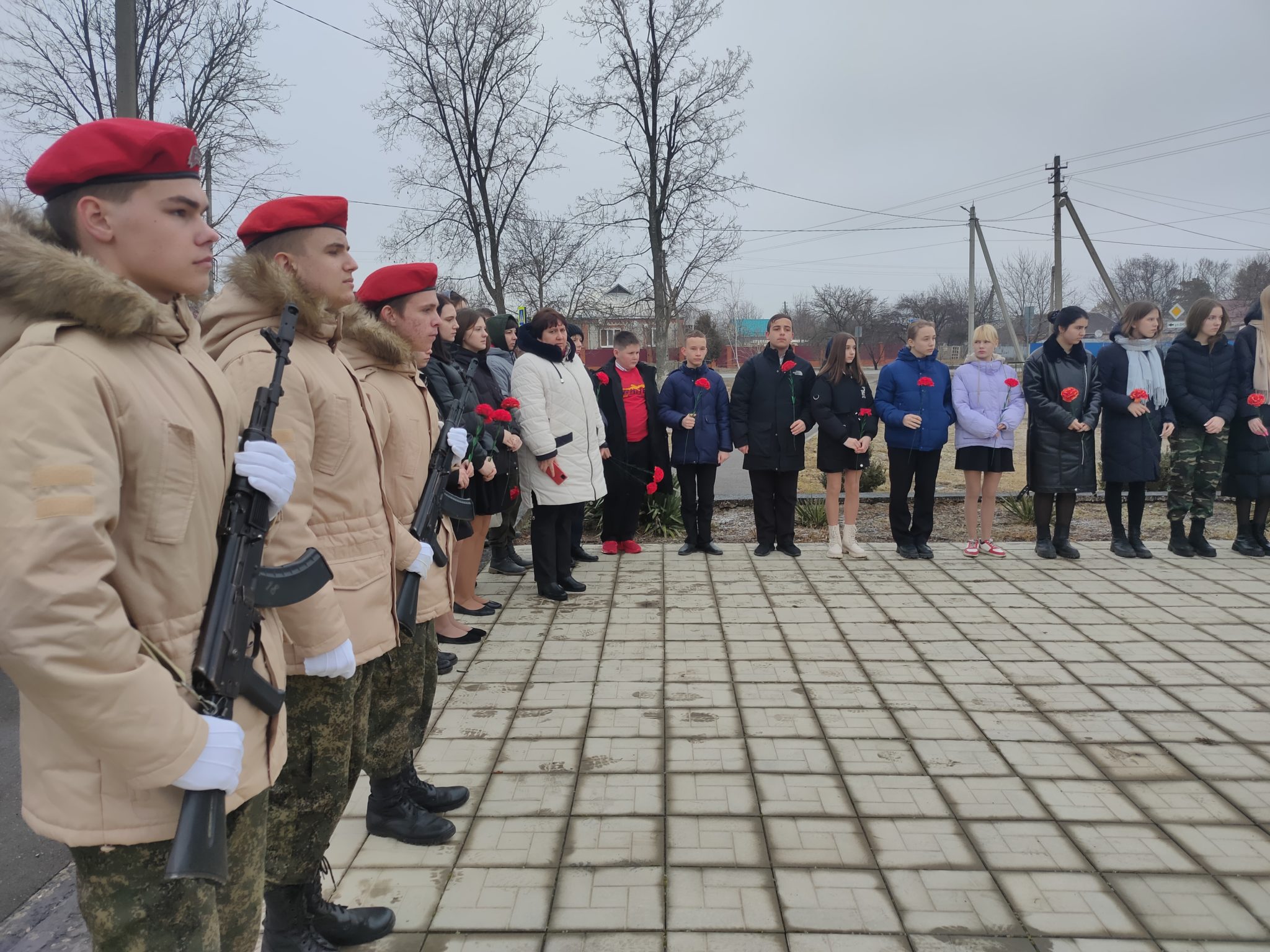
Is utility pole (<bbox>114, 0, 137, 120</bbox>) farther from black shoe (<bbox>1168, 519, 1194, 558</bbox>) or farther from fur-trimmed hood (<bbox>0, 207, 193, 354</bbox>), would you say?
black shoe (<bbox>1168, 519, 1194, 558</bbox>)

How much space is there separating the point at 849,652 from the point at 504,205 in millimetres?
16814

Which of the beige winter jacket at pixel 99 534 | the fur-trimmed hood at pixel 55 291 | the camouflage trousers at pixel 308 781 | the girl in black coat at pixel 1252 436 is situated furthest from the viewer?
the girl in black coat at pixel 1252 436

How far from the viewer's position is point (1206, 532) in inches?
325

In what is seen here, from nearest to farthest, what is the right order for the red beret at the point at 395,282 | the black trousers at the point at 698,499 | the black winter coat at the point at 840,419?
1. the red beret at the point at 395,282
2. the black winter coat at the point at 840,419
3. the black trousers at the point at 698,499

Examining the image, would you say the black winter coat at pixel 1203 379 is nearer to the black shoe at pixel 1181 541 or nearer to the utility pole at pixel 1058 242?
the black shoe at pixel 1181 541

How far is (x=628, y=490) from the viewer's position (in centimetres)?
769

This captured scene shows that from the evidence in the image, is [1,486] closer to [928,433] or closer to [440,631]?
[440,631]

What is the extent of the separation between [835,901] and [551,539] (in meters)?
3.99

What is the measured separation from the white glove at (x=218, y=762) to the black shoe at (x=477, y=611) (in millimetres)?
4425

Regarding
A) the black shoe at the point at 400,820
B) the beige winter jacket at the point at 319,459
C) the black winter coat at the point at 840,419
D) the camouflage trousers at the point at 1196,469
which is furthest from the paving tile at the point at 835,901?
the camouflage trousers at the point at 1196,469

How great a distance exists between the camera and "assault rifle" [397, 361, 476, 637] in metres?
2.90

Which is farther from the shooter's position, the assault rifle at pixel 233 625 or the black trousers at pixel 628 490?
the black trousers at pixel 628 490

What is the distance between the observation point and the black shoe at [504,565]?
725 centimetres

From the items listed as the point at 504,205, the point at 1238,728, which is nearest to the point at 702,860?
the point at 1238,728
